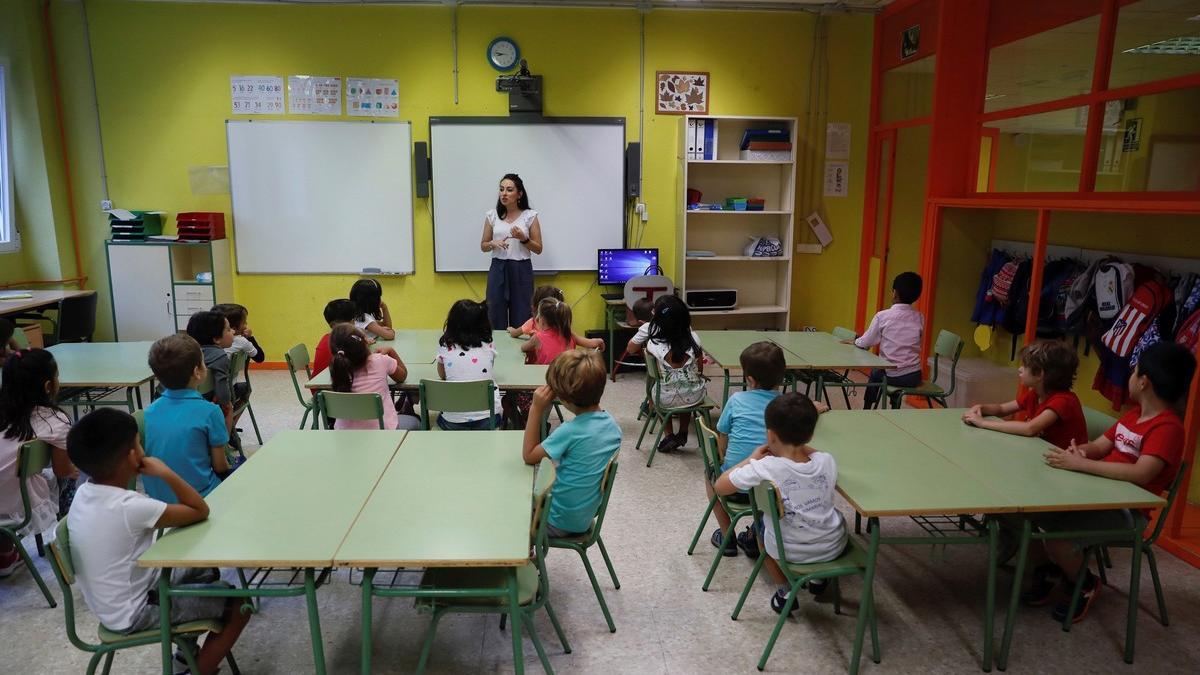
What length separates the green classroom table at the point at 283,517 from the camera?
1.92m

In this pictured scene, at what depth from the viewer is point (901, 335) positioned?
4414mm

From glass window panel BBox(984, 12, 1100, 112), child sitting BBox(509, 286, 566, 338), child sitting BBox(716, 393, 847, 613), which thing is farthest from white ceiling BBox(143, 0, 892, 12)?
child sitting BBox(716, 393, 847, 613)

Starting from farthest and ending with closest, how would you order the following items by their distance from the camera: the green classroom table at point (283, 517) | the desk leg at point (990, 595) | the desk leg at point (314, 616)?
the desk leg at point (990, 595), the desk leg at point (314, 616), the green classroom table at point (283, 517)

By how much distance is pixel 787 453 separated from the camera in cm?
249

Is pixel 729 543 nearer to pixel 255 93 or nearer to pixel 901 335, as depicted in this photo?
pixel 901 335

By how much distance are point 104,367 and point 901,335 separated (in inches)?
175

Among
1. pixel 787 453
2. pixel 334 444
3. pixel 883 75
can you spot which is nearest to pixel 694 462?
pixel 787 453

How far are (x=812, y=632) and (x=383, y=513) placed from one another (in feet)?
5.38

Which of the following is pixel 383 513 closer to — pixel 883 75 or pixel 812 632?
pixel 812 632

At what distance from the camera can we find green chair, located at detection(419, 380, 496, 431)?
3.32 meters

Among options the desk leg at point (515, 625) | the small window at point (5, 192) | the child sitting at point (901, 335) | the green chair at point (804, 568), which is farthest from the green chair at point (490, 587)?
the small window at point (5, 192)

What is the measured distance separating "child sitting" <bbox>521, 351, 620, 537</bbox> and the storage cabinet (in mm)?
4739

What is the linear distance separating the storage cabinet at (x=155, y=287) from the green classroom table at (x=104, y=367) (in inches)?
66.2

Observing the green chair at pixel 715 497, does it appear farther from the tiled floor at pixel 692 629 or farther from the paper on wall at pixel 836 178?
the paper on wall at pixel 836 178
